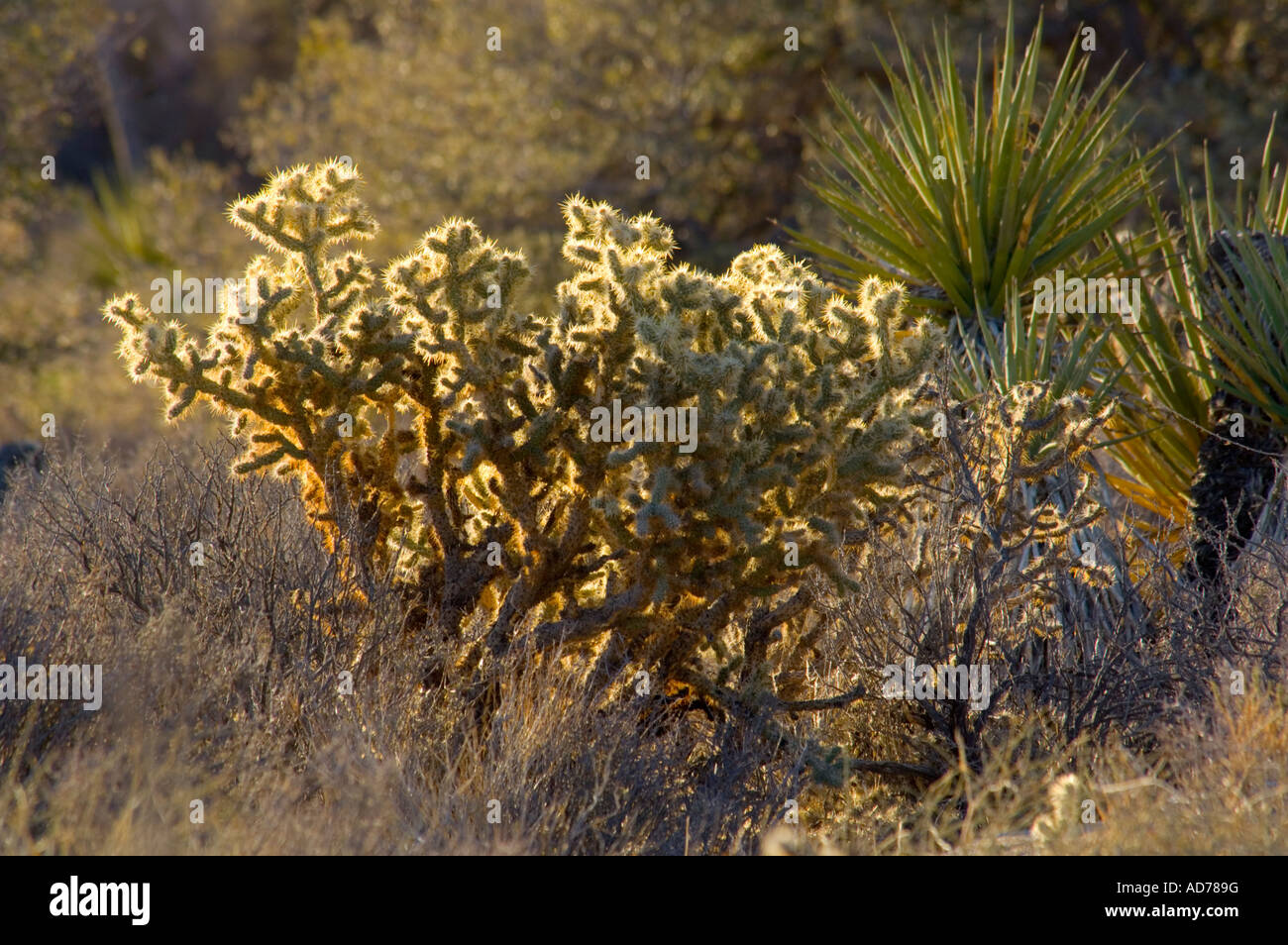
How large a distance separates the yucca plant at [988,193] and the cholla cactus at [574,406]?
182 centimetres

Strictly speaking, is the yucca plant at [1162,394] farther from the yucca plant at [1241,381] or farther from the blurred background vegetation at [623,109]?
the blurred background vegetation at [623,109]

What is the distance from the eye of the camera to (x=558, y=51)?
45.5 feet

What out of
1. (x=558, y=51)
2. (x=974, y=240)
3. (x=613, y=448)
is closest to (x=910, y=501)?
(x=613, y=448)

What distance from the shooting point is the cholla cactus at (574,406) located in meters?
4.13

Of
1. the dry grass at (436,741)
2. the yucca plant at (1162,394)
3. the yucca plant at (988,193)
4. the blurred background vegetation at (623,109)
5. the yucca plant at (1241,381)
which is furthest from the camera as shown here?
the blurred background vegetation at (623,109)

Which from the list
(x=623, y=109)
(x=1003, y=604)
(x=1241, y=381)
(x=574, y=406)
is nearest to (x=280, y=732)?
(x=574, y=406)

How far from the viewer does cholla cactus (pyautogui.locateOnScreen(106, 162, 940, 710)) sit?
13.5 ft

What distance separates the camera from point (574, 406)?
Answer: 14.0ft

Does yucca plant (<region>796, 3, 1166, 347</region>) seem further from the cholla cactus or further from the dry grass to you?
the dry grass

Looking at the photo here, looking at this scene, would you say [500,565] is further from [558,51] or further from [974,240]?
[558,51]

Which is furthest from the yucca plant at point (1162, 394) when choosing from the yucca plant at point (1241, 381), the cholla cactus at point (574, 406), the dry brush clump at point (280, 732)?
the dry brush clump at point (280, 732)

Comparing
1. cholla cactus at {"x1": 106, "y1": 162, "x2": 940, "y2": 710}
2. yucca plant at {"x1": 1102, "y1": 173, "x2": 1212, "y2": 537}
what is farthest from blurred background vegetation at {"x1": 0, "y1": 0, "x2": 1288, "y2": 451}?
cholla cactus at {"x1": 106, "y1": 162, "x2": 940, "y2": 710}

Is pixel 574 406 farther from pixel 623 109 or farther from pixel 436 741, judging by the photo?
pixel 623 109

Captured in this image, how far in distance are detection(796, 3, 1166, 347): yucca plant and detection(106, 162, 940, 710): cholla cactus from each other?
5.96 ft
